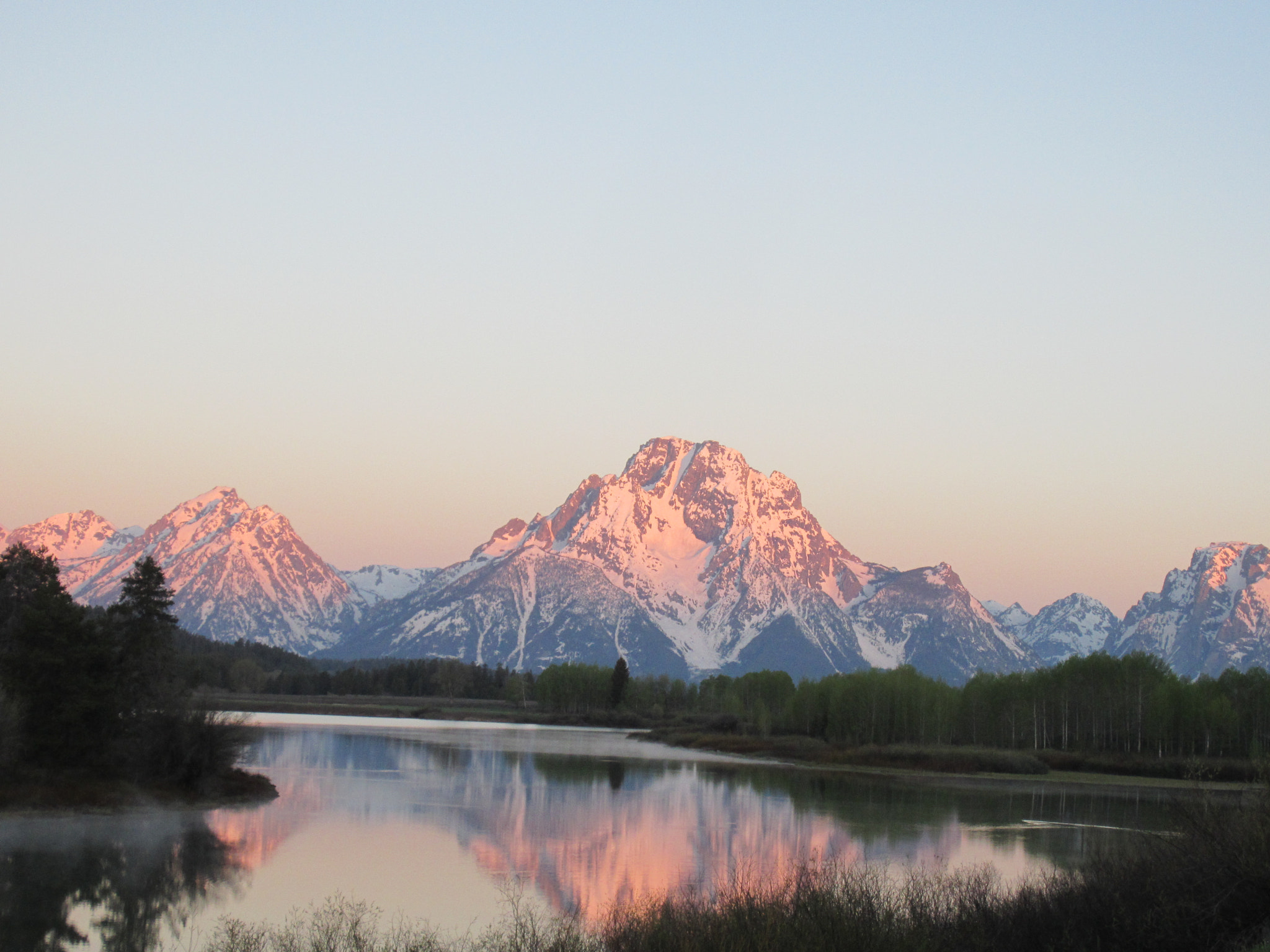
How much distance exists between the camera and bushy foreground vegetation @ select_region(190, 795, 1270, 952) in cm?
2298

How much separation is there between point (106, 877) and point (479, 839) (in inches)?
608

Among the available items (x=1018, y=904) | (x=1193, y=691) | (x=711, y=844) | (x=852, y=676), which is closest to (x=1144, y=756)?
(x=1193, y=691)

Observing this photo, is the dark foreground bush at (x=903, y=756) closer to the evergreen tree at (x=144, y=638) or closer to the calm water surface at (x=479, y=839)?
the calm water surface at (x=479, y=839)

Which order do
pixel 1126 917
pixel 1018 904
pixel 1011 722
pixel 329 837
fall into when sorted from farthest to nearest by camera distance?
pixel 1011 722, pixel 329 837, pixel 1018 904, pixel 1126 917

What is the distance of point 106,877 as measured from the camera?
1463 inches

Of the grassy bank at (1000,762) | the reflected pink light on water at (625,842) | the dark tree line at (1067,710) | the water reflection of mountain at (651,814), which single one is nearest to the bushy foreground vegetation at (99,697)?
the reflected pink light on water at (625,842)

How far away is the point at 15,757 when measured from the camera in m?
51.3

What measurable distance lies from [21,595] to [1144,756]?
86701 mm

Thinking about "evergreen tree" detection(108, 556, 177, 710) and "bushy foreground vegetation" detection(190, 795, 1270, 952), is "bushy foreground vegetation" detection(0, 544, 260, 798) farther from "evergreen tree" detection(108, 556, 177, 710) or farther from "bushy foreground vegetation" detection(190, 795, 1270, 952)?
"bushy foreground vegetation" detection(190, 795, 1270, 952)

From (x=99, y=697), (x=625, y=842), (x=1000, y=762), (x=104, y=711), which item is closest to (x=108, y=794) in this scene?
(x=104, y=711)

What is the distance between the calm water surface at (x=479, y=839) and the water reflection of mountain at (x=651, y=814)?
0.23 m

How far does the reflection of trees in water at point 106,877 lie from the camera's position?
30344 mm

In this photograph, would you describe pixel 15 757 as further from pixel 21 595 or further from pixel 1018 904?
pixel 1018 904

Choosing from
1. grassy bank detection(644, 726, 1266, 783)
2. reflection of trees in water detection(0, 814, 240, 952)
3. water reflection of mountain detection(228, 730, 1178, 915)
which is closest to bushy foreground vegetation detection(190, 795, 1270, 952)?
reflection of trees in water detection(0, 814, 240, 952)
